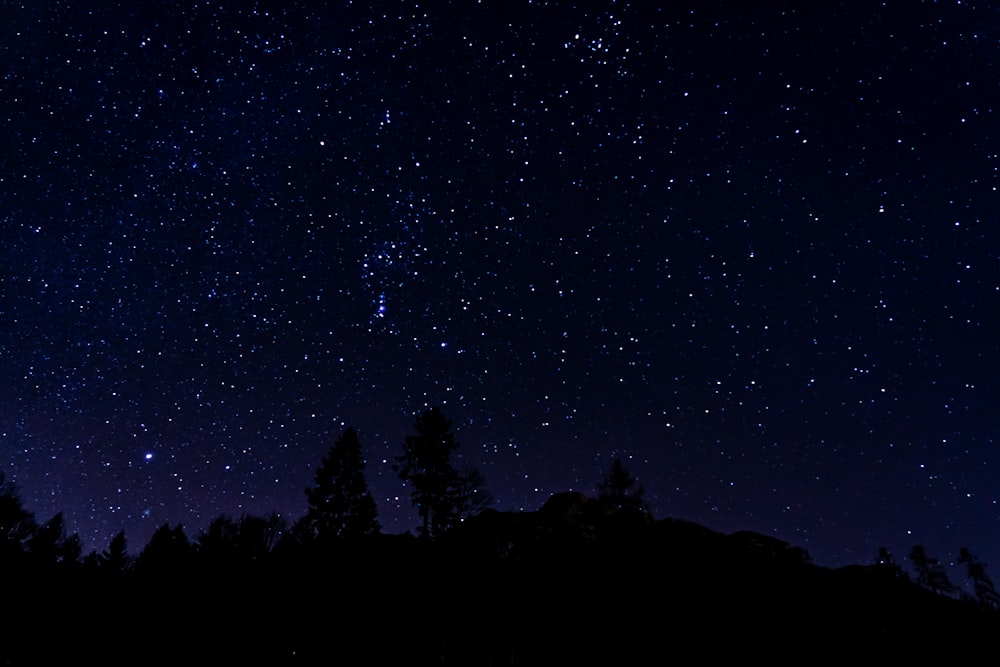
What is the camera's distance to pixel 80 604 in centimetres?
1789

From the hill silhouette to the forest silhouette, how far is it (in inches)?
2.5

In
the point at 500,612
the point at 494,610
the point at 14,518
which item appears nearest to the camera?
the point at 500,612

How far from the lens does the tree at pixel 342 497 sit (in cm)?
3619

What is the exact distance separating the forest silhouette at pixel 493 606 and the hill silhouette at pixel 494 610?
2.5 inches

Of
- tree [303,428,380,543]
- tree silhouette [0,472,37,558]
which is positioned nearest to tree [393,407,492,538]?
tree [303,428,380,543]

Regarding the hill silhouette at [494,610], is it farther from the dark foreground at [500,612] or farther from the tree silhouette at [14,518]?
the tree silhouette at [14,518]

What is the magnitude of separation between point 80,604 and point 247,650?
6.91 m

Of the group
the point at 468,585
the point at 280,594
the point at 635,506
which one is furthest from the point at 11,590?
the point at 635,506

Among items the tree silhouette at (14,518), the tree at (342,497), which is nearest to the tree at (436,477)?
the tree at (342,497)

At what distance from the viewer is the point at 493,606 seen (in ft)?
61.7

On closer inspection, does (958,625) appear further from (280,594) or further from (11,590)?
(11,590)

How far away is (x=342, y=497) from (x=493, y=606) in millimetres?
21926

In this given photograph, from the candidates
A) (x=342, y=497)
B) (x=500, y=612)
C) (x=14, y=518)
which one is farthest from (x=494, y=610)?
(x=14, y=518)

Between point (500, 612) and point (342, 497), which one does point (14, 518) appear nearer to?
point (342, 497)
